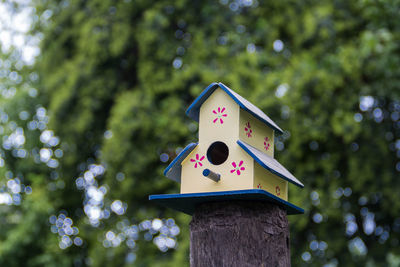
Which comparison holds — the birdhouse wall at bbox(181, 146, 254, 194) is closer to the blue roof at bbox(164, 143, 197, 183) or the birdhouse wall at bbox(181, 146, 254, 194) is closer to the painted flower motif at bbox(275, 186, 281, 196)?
the blue roof at bbox(164, 143, 197, 183)

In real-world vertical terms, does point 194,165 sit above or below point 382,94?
below

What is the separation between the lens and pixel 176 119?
834 centimetres

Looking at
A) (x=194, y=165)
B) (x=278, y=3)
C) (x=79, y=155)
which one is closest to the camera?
(x=194, y=165)

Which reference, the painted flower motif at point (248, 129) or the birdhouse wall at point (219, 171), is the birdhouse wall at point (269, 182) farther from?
the painted flower motif at point (248, 129)

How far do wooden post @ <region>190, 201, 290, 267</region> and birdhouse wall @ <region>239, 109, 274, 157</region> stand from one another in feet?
1.48

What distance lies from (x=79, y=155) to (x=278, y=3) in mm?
4256

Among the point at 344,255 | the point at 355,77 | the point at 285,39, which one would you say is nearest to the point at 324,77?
the point at 355,77

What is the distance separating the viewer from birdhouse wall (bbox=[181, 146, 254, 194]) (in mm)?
2820

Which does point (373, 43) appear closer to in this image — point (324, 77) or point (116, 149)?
point (324, 77)

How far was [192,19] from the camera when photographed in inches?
367

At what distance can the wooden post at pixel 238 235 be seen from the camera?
2.55 metres

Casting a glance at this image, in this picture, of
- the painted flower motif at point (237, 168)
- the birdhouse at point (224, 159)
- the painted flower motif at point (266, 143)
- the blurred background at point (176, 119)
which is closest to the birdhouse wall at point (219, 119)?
the birdhouse at point (224, 159)

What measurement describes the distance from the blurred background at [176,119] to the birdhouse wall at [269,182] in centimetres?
411

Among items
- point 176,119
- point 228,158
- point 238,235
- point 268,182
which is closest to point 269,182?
point 268,182
